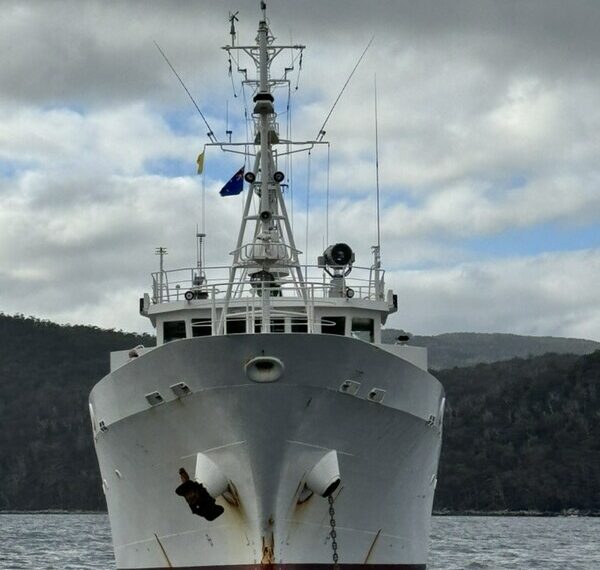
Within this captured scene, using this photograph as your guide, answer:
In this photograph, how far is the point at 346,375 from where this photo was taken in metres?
29.8

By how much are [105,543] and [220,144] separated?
44.3m

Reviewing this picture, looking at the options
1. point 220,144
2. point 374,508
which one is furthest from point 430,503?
point 220,144

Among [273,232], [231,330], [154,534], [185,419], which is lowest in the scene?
[154,534]

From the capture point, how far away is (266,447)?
29312mm

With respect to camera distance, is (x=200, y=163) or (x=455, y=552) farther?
(x=455, y=552)

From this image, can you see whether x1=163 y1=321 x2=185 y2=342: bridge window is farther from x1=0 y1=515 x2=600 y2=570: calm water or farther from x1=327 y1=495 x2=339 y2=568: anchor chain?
x1=0 y1=515 x2=600 y2=570: calm water

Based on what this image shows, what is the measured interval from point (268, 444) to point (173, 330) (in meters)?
6.98

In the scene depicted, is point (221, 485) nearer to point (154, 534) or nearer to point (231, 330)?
point (154, 534)

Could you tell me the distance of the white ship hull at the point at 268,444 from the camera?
29328 mm

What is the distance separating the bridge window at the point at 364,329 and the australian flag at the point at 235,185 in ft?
14.9

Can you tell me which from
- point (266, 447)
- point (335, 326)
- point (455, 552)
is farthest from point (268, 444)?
point (455, 552)

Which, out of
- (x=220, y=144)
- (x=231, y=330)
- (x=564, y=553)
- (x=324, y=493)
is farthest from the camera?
(x=564, y=553)

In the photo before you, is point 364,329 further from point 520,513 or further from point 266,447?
point 520,513

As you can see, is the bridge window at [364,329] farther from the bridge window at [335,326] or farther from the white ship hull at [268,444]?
the white ship hull at [268,444]
